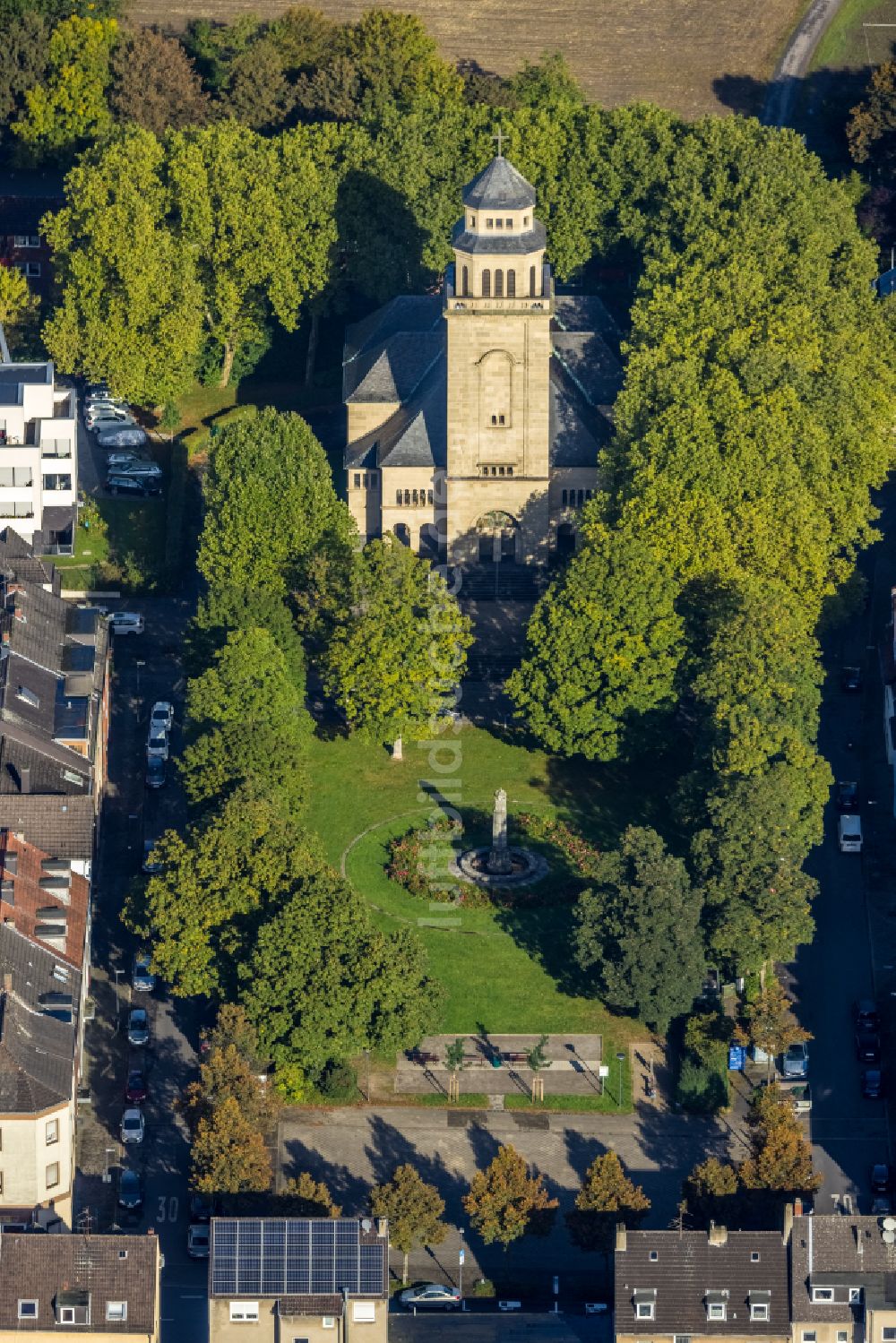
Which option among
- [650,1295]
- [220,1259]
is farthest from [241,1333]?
[650,1295]

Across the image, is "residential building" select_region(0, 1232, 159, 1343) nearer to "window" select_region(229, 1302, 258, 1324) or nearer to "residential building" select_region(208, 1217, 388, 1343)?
"residential building" select_region(208, 1217, 388, 1343)

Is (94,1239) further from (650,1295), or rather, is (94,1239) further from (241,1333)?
(650,1295)

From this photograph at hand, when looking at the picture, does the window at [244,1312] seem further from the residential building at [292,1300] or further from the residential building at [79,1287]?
the residential building at [79,1287]

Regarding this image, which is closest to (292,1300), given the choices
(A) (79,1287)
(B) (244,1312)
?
(B) (244,1312)

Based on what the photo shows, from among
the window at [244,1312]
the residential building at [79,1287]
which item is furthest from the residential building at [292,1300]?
the residential building at [79,1287]

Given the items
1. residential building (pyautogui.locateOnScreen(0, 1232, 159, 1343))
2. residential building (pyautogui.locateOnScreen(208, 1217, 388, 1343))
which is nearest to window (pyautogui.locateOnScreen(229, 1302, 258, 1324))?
residential building (pyautogui.locateOnScreen(208, 1217, 388, 1343))
